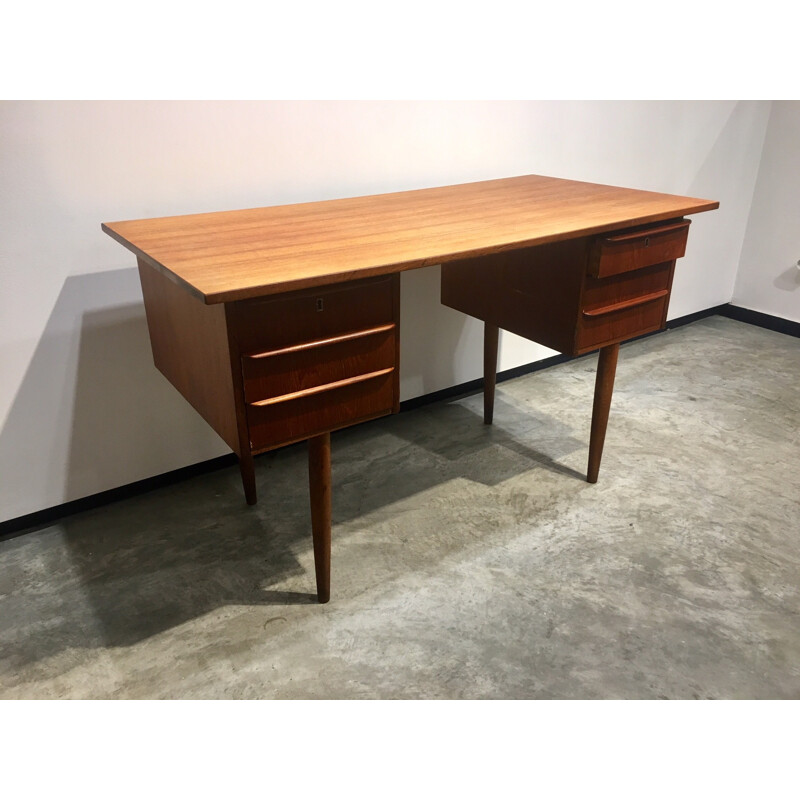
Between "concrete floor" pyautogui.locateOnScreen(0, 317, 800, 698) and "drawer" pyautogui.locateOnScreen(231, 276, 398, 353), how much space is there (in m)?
0.66

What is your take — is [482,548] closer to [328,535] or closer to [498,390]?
[328,535]

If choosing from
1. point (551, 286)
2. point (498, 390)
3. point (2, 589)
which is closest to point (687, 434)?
point (498, 390)

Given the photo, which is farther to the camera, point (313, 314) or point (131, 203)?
point (131, 203)

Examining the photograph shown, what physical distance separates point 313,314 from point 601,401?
3.35 ft

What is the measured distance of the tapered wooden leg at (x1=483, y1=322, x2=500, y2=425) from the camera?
7.72 ft

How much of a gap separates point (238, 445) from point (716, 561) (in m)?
1.23

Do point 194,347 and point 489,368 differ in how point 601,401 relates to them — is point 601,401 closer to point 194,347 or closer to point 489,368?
point 489,368

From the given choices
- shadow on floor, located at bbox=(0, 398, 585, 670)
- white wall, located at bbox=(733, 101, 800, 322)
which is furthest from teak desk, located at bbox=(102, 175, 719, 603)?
white wall, located at bbox=(733, 101, 800, 322)

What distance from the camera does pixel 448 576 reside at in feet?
5.74

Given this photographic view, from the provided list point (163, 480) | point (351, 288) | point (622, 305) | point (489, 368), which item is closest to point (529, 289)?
point (622, 305)

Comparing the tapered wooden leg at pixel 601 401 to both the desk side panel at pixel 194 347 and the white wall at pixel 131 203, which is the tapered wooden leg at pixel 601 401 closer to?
the white wall at pixel 131 203

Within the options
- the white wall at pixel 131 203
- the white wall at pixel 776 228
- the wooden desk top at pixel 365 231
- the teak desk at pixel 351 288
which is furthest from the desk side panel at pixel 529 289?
the white wall at pixel 776 228

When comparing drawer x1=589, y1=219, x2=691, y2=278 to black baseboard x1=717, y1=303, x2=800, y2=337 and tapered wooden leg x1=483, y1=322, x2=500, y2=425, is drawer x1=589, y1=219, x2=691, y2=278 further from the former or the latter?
black baseboard x1=717, y1=303, x2=800, y2=337

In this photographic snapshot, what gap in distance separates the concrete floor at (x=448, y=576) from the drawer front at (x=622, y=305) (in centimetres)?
48
